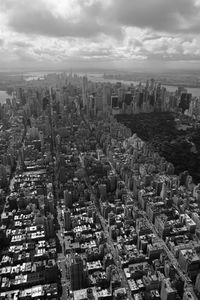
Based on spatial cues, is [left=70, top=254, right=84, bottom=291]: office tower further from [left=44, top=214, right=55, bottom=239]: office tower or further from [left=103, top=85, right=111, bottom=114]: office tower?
[left=103, top=85, right=111, bottom=114]: office tower

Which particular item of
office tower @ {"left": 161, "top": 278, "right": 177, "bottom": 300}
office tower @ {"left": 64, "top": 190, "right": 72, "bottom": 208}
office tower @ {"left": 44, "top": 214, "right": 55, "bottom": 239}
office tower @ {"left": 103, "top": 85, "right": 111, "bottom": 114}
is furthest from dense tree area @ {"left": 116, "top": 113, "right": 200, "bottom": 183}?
office tower @ {"left": 44, "top": 214, "right": 55, "bottom": 239}

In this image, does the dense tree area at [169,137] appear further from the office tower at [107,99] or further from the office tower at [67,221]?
the office tower at [67,221]

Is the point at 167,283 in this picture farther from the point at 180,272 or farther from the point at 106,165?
the point at 106,165

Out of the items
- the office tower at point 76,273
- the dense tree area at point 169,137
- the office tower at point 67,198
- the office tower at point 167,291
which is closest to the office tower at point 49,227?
the office tower at point 67,198

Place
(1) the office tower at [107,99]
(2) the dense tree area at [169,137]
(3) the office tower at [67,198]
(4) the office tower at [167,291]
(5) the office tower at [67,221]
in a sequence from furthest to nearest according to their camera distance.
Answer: (1) the office tower at [107,99]
(2) the dense tree area at [169,137]
(3) the office tower at [67,198]
(5) the office tower at [67,221]
(4) the office tower at [167,291]

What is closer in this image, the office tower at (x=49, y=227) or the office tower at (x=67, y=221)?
the office tower at (x=49, y=227)

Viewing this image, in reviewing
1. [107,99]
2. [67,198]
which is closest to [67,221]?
[67,198]

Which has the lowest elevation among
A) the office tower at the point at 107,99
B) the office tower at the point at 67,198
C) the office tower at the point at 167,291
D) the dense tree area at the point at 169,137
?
the office tower at the point at 167,291

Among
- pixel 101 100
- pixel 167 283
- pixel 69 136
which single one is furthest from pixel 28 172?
pixel 101 100
